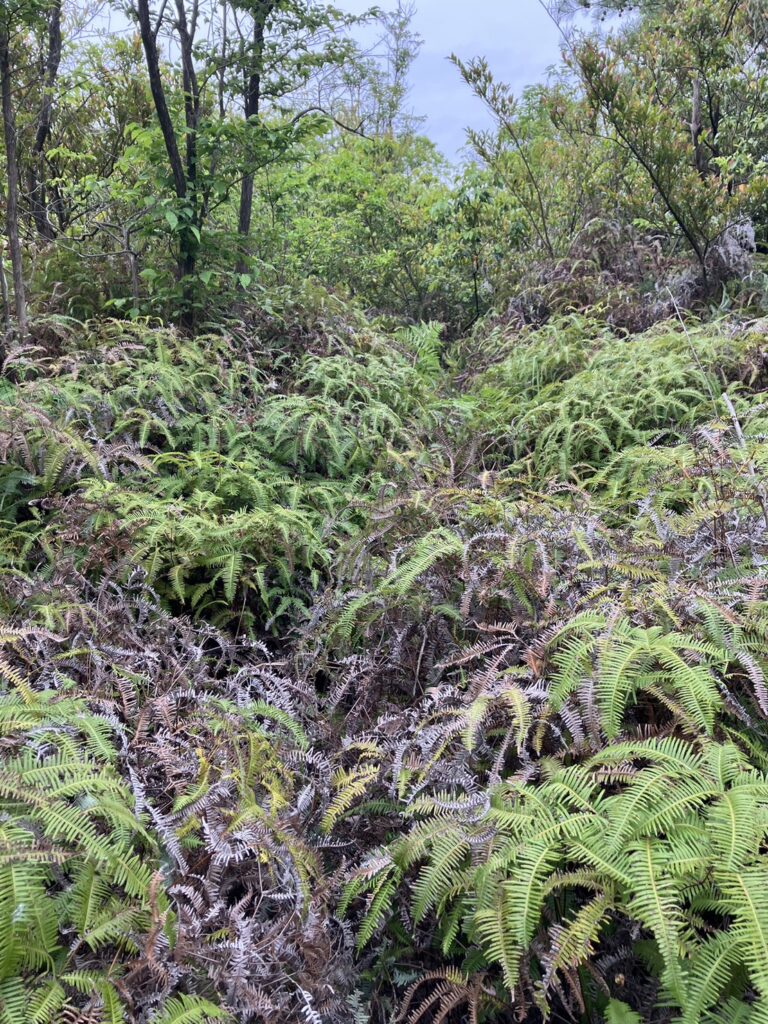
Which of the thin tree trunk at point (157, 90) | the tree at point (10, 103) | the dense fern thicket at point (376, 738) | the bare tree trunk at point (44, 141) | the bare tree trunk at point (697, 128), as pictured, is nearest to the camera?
Result: the dense fern thicket at point (376, 738)

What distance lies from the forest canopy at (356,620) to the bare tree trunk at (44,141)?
7 centimetres

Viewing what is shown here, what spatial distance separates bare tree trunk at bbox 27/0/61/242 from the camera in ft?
18.3

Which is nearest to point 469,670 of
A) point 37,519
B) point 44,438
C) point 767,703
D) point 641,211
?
point 767,703

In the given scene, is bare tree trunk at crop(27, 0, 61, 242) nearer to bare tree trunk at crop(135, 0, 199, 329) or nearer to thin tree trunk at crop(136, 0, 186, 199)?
bare tree trunk at crop(135, 0, 199, 329)

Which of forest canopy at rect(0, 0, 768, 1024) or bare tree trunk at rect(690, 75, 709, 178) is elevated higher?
bare tree trunk at rect(690, 75, 709, 178)

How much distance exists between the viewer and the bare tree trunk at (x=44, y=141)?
5570 mm

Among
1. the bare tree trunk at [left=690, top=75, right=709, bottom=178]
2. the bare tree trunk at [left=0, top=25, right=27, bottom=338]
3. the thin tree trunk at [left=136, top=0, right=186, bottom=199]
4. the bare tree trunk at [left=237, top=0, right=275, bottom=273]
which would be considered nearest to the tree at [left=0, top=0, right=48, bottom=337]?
the bare tree trunk at [left=0, top=25, right=27, bottom=338]

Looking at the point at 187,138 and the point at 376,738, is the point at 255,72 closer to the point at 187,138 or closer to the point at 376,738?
the point at 187,138

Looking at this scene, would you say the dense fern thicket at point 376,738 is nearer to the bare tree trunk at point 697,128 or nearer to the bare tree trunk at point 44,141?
the bare tree trunk at point 44,141

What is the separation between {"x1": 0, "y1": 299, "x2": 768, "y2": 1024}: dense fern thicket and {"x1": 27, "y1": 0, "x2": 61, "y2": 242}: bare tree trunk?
3460 millimetres

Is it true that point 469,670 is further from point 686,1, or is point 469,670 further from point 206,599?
point 686,1

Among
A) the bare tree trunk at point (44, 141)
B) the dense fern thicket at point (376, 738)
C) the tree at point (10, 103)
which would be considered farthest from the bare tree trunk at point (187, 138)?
the dense fern thicket at point (376, 738)

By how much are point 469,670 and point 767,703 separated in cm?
82

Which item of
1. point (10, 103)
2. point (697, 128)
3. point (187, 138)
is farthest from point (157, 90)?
point (697, 128)
